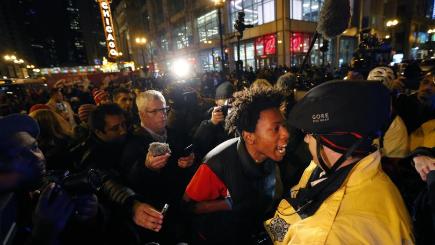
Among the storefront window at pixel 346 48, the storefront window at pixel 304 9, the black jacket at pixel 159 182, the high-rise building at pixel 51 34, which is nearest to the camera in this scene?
the black jacket at pixel 159 182

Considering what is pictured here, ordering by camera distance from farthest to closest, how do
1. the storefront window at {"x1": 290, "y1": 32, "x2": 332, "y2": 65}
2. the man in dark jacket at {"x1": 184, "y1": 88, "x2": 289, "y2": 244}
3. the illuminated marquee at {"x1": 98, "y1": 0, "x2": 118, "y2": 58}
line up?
1. the illuminated marquee at {"x1": 98, "y1": 0, "x2": 118, "y2": 58}
2. the storefront window at {"x1": 290, "y1": 32, "x2": 332, "y2": 65}
3. the man in dark jacket at {"x1": 184, "y1": 88, "x2": 289, "y2": 244}

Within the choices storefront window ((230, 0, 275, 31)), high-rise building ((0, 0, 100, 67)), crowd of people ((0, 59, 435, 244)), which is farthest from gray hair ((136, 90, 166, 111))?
high-rise building ((0, 0, 100, 67))

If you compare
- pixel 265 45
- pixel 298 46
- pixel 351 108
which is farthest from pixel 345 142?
pixel 265 45

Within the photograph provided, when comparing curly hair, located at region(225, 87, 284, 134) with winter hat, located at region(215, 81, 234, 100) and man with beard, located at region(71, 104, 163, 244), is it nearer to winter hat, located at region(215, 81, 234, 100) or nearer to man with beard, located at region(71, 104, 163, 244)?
man with beard, located at region(71, 104, 163, 244)

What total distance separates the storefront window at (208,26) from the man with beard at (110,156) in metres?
31.0

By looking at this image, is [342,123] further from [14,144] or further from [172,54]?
[172,54]

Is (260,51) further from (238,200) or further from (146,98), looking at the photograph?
(238,200)

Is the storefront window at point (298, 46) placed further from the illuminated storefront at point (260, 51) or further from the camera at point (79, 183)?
the camera at point (79, 183)

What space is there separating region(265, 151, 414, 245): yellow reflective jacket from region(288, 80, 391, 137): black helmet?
0.18 m

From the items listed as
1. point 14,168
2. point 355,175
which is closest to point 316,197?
point 355,175

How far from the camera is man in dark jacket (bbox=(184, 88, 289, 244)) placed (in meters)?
2.14

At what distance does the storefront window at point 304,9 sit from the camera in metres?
23.6

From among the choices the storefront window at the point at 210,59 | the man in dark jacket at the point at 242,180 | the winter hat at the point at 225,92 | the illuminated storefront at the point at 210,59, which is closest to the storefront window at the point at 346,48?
the illuminated storefront at the point at 210,59

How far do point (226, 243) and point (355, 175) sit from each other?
135cm
